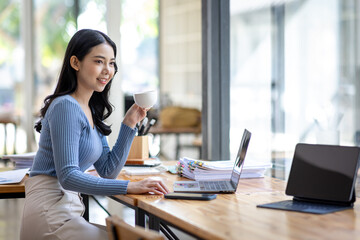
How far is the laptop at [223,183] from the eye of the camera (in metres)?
2.04

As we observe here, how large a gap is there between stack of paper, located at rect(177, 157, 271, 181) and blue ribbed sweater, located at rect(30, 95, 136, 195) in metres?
0.42

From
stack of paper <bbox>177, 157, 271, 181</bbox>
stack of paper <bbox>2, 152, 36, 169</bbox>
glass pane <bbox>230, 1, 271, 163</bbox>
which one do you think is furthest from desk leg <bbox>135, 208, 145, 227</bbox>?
glass pane <bbox>230, 1, 271, 163</bbox>

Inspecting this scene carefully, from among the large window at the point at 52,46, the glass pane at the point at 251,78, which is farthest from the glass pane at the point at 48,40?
the glass pane at the point at 251,78

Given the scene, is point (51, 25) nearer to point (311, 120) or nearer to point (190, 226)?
point (311, 120)

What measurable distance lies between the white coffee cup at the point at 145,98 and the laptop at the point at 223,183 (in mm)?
397

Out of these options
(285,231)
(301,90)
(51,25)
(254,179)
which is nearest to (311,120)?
(301,90)

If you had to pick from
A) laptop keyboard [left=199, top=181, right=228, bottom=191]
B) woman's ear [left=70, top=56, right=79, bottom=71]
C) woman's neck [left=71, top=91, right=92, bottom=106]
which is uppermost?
woman's ear [left=70, top=56, right=79, bottom=71]

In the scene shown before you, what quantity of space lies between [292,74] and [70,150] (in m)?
1.72

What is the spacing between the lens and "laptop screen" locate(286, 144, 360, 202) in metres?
1.74

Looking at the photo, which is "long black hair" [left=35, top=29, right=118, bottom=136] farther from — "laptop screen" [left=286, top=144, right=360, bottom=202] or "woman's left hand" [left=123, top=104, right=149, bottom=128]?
"laptop screen" [left=286, top=144, right=360, bottom=202]

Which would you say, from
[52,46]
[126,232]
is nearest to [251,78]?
[126,232]

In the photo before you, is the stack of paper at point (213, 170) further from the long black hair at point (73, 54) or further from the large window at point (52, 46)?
the large window at point (52, 46)

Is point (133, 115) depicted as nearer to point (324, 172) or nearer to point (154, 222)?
point (154, 222)

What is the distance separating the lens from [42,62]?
29.9ft
